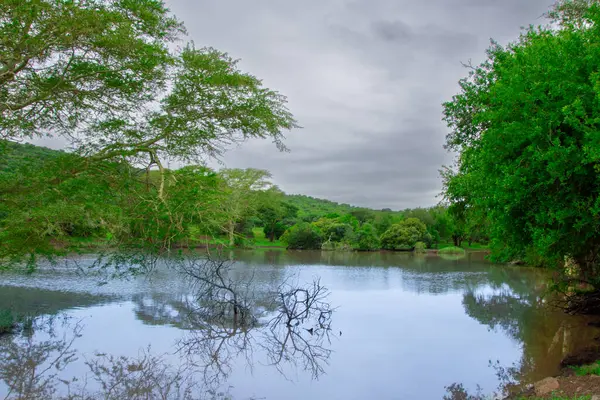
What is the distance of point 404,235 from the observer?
57219 millimetres

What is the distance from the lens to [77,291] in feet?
57.9

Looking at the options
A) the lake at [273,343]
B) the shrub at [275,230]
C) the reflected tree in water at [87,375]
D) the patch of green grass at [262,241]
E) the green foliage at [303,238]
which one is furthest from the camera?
the shrub at [275,230]

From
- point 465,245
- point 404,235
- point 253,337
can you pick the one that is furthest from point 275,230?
point 253,337

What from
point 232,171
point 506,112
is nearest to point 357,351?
point 506,112

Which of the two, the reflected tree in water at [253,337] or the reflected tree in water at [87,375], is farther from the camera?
the reflected tree in water at [253,337]

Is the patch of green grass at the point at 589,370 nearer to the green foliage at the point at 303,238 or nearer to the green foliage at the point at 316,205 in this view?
the green foliage at the point at 303,238

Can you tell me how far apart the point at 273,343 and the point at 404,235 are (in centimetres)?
4727

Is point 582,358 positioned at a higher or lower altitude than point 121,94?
lower

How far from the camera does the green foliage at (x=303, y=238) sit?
186 ft

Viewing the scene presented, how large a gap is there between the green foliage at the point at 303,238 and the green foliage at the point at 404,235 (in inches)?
341

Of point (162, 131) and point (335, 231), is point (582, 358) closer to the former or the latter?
point (162, 131)

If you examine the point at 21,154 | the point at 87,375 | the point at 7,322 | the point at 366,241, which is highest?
the point at 21,154

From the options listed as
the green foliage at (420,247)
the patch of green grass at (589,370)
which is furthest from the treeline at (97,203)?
the green foliage at (420,247)

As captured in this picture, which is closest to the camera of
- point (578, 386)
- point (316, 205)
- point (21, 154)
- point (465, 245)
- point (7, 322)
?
point (578, 386)
